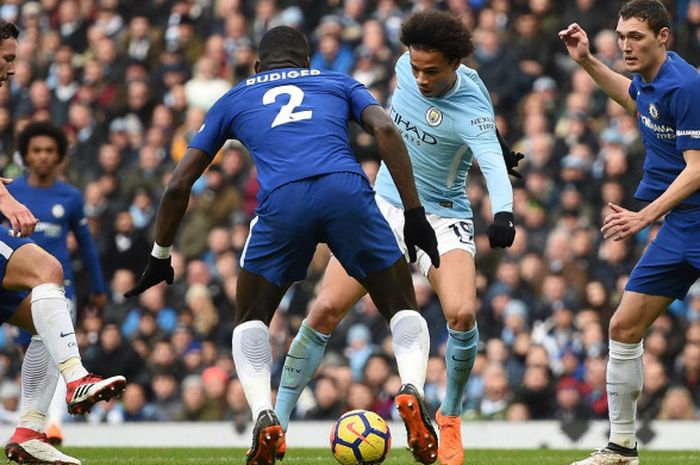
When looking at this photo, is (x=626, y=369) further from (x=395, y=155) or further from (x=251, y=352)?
(x=251, y=352)

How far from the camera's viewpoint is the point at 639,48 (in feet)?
29.2

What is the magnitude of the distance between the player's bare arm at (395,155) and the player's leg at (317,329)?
4.60 ft

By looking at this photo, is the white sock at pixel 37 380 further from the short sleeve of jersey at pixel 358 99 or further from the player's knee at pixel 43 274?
the short sleeve of jersey at pixel 358 99

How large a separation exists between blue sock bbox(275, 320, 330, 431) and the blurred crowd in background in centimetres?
463

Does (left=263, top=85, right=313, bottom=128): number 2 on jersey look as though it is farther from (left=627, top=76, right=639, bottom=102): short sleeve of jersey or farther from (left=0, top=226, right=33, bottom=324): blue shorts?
(left=627, top=76, right=639, bottom=102): short sleeve of jersey

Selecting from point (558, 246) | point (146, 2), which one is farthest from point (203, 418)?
point (146, 2)

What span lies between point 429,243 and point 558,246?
7187mm

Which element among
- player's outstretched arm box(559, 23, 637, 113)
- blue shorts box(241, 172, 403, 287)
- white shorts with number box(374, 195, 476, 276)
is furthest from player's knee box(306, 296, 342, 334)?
player's outstretched arm box(559, 23, 637, 113)

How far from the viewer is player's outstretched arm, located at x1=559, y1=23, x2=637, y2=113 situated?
31.4 ft

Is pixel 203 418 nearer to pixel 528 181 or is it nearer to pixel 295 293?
pixel 295 293

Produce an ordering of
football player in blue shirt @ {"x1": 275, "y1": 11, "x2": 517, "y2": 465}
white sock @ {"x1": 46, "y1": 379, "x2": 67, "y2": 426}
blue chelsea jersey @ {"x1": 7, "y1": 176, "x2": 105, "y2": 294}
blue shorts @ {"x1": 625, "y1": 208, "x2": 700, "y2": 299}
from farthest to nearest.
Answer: white sock @ {"x1": 46, "y1": 379, "x2": 67, "y2": 426} < blue chelsea jersey @ {"x1": 7, "y1": 176, "x2": 105, "y2": 294} < football player in blue shirt @ {"x1": 275, "y1": 11, "x2": 517, "y2": 465} < blue shorts @ {"x1": 625, "y1": 208, "x2": 700, "y2": 299}

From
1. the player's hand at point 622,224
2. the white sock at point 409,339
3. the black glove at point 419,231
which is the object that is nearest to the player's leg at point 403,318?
the white sock at point 409,339

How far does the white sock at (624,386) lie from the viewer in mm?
9078

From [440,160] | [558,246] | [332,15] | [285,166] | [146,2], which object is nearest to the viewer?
[285,166]
